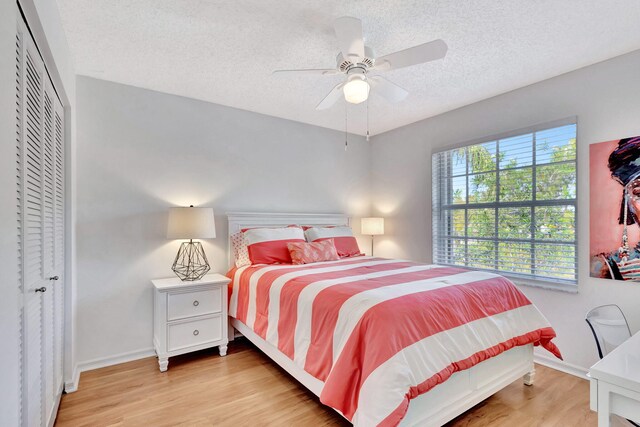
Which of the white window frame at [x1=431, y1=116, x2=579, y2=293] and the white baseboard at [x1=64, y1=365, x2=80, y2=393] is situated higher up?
the white window frame at [x1=431, y1=116, x2=579, y2=293]

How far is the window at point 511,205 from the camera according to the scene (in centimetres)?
272

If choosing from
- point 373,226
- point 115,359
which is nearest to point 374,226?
point 373,226

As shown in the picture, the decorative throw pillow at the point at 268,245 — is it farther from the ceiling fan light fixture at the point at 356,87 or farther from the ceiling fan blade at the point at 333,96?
the ceiling fan light fixture at the point at 356,87

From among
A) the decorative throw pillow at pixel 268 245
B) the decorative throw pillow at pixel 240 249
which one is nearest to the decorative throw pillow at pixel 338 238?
the decorative throw pillow at pixel 268 245

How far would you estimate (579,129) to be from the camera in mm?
2623

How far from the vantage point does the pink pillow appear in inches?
124

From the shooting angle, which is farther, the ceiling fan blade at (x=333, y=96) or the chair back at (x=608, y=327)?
the ceiling fan blade at (x=333, y=96)

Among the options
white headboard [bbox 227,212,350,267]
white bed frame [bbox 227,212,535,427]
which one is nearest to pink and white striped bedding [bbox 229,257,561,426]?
white bed frame [bbox 227,212,535,427]

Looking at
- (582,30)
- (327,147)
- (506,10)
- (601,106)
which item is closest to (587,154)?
(601,106)

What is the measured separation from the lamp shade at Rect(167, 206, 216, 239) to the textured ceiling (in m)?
1.18

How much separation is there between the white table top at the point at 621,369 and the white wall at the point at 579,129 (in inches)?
63.3

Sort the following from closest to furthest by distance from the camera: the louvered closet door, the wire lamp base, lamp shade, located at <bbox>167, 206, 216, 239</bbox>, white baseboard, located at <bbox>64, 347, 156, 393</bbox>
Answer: the louvered closet door, white baseboard, located at <bbox>64, 347, 156, 393</bbox>, lamp shade, located at <bbox>167, 206, 216, 239</bbox>, the wire lamp base

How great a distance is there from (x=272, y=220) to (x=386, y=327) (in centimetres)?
233

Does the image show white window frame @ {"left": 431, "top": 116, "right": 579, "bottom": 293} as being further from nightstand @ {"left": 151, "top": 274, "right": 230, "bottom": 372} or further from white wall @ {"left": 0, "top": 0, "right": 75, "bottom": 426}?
white wall @ {"left": 0, "top": 0, "right": 75, "bottom": 426}
